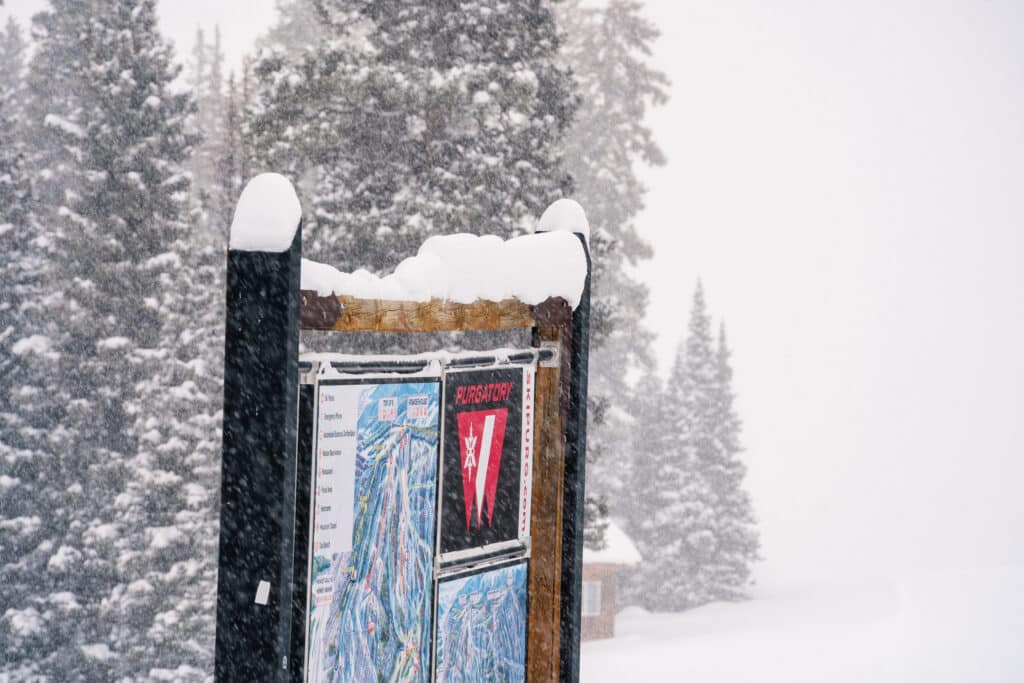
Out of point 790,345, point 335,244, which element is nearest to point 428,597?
point 335,244

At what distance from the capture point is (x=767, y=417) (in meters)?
122

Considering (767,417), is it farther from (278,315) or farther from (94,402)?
(278,315)

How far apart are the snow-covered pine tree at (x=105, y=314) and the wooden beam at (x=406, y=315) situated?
16.1 meters

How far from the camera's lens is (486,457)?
4.58m

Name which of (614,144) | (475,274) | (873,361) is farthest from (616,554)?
(873,361)

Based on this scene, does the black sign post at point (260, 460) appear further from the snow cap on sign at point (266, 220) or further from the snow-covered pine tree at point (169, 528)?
the snow-covered pine tree at point (169, 528)

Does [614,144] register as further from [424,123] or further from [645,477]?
[645,477]

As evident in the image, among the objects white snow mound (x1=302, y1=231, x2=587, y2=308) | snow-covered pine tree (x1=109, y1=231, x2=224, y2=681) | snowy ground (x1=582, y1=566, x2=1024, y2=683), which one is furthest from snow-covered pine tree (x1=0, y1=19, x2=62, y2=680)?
white snow mound (x1=302, y1=231, x2=587, y2=308)

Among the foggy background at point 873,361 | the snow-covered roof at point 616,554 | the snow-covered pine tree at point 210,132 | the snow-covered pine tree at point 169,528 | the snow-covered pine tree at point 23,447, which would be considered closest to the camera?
the snow-covered pine tree at point 23,447

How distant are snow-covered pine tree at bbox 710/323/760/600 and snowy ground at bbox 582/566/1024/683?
1224 centimetres

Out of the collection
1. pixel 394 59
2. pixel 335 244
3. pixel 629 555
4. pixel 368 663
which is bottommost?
pixel 629 555

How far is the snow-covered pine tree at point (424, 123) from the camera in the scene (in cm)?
1561

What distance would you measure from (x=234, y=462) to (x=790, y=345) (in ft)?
470

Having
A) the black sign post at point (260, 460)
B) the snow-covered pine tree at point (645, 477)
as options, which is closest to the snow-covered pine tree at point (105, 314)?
the black sign post at point (260, 460)
